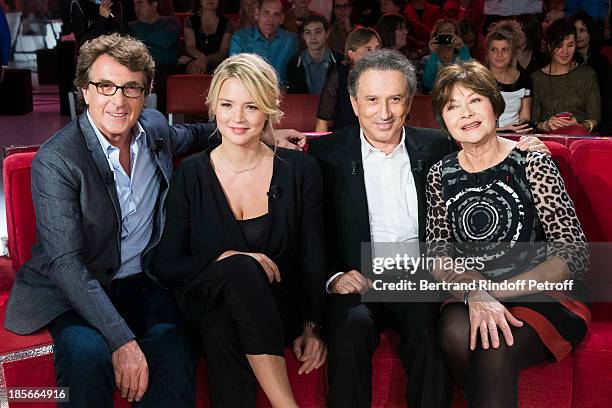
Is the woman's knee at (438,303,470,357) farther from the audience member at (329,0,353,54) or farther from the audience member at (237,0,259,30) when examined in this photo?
the audience member at (237,0,259,30)

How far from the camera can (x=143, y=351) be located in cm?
243

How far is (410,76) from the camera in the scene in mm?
2781

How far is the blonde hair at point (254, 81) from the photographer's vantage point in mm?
2582

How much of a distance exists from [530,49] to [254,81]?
152 inches

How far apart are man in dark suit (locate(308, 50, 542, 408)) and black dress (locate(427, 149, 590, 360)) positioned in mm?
87

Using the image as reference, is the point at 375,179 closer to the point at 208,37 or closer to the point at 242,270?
the point at 242,270

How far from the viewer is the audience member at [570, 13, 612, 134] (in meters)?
5.14

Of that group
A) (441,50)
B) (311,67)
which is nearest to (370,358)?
(311,67)

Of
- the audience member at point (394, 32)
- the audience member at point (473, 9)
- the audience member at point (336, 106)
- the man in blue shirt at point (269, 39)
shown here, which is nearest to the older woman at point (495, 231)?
the audience member at point (336, 106)

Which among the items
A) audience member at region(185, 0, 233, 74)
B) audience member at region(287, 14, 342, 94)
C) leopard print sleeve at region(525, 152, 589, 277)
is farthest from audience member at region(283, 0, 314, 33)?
leopard print sleeve at region(525, 152, 589, 277)

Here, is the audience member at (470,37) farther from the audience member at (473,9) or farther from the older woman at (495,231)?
the older woman at (495,231)

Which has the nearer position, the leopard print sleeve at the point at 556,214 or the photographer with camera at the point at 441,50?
the leopard print sleeve at the point at 556,214

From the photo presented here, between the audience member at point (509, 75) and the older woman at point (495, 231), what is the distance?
7.65 ft

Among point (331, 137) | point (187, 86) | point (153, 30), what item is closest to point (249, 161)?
point (331, 137)
